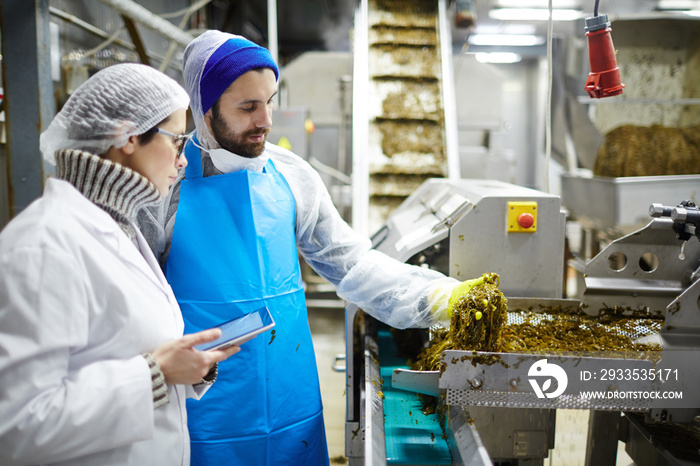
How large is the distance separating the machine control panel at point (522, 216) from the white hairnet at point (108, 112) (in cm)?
120

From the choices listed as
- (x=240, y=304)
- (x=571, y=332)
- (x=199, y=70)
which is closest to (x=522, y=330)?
(x=571, y=332)

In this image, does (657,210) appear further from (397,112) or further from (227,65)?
(397,112)

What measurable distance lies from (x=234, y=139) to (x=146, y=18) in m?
2.53

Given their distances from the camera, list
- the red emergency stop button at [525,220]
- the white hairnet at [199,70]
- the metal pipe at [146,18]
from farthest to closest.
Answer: the metal pipe at [146,18] < the red emergency stop button at [525,220] < the white hairnet at [199,70]

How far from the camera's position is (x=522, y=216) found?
173cm

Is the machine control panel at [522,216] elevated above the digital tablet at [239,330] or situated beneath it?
elevated above

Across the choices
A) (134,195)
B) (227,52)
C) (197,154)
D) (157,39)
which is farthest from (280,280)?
(157,39)

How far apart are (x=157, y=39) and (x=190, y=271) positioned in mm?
5129

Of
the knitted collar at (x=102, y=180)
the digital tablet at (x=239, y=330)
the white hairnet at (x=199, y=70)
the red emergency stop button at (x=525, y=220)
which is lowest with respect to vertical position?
the digital tablet at (x=239, y=330)

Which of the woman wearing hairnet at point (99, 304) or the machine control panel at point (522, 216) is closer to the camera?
the woman wearing hairnet at point (99, 304)

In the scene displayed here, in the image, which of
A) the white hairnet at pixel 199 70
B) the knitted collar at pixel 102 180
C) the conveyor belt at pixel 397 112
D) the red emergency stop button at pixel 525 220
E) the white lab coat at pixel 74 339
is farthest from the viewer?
the conveyor belt at pixel 397 112

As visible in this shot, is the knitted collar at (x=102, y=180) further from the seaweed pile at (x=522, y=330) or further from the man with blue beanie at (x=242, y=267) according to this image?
the seaweed pile at (x=522, y=330)

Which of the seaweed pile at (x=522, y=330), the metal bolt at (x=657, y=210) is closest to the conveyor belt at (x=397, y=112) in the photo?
the seaweed pile at (x=522, y=330)

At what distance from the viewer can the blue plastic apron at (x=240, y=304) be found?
4.74 ft
